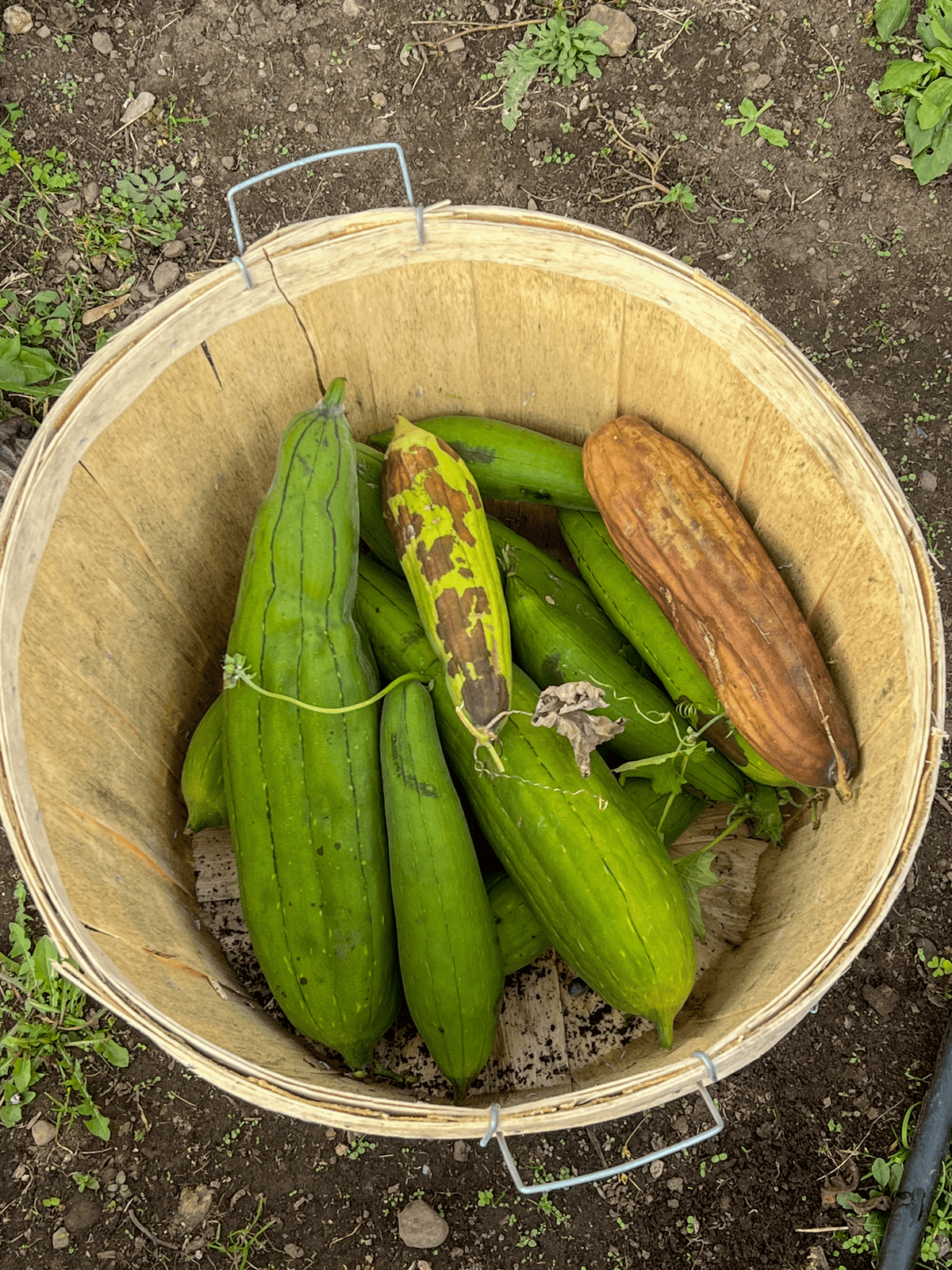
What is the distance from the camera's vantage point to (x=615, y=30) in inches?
130

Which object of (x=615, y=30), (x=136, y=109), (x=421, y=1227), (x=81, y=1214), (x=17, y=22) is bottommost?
(x=81, y=1214)

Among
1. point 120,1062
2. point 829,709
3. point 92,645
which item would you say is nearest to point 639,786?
point 829,709

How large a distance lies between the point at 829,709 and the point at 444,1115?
1.11m

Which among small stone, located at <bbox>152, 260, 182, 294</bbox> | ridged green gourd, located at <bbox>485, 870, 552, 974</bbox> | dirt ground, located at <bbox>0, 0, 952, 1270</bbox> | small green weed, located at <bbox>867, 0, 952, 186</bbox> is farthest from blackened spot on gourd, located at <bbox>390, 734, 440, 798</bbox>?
small green weed, located at <bbox>867, 0, 952, 186</bbox>

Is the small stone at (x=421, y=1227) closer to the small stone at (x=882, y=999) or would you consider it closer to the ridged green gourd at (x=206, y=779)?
the ridged green gourd at (x=206, y=779)

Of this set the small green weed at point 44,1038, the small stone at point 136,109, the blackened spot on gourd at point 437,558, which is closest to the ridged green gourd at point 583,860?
the blackened spot on gourd at point 437,558

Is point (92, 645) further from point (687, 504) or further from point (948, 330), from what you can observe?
point (948, 330)

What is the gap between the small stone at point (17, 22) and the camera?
129 inches

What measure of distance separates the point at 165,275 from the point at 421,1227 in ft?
10.1

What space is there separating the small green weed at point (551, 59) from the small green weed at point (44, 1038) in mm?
3187

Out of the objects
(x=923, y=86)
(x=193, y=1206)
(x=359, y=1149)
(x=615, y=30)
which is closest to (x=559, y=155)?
(x=615, y=30)

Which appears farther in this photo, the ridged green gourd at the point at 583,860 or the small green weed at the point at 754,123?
the small green weed at the point at 754,123

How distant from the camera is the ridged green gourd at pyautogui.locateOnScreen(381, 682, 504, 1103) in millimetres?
1821

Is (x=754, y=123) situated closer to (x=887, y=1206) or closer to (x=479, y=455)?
(x=479, y=455)
